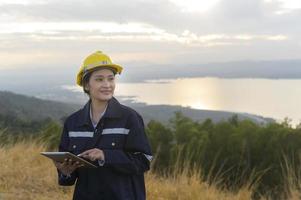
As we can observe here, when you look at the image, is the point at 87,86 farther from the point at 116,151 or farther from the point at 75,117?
the point at 116,151

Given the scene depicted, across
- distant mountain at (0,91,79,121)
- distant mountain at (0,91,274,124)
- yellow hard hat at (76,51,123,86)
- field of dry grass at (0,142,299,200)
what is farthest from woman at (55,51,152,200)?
distant mountain at (0,91,79,121)

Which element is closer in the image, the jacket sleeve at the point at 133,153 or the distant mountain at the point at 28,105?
the jacket sleeve at the point at 133,153

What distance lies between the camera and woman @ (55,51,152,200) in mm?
2490

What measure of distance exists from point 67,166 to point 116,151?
28 cm

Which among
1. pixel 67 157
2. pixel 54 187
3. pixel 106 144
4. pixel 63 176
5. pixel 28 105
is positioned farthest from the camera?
pixel 28 105

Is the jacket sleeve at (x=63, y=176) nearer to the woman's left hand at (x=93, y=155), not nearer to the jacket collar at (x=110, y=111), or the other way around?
the jacket collar at (x=110, y=111)

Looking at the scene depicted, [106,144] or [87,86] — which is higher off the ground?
[87,86]

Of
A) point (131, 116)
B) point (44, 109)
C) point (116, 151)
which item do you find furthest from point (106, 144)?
point (44, 109)

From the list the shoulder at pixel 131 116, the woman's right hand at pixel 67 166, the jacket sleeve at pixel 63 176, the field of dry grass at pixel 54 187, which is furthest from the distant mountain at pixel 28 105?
the shoulder at pixel 131 116

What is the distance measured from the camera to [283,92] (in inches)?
2325

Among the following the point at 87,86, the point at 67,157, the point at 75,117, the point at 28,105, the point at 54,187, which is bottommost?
the point at 28,105

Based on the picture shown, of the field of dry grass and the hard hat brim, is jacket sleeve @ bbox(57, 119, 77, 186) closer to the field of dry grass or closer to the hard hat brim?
the hard hat brim

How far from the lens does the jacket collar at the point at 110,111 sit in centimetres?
254

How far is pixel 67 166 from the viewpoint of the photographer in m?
2.54
